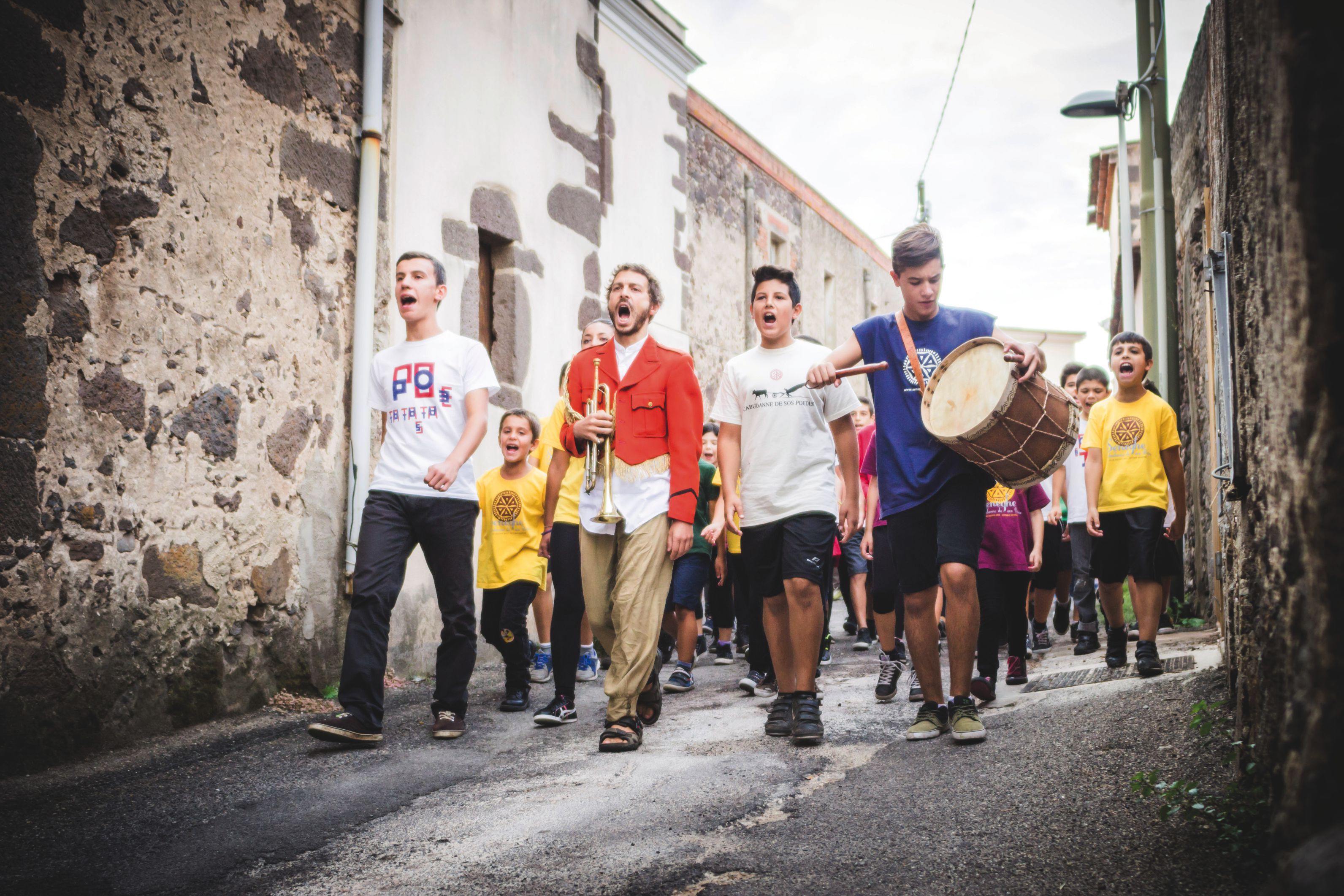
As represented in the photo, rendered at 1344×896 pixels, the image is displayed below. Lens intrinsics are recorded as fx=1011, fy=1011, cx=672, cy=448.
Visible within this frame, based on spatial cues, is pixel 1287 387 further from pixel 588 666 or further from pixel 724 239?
pixel 724 239

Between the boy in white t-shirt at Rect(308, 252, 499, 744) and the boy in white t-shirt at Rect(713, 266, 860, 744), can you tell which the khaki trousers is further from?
the boy in white t-shirt at Rect(308, 252, 499, 744)

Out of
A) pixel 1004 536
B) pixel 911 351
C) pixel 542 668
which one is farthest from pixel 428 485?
pixel 1004 536

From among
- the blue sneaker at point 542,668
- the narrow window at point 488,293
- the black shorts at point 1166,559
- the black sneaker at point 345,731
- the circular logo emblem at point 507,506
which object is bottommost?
the blue sneaker at point 542,668

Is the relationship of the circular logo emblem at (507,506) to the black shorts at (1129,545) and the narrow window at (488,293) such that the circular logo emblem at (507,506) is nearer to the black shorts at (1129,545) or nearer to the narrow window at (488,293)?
the narrow window at (488,293)

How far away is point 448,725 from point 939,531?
2.27 m

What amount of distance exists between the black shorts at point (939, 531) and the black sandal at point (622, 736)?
1209mm

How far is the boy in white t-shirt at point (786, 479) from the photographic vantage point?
164 inches

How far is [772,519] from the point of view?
428 cm

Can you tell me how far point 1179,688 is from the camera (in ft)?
13.8

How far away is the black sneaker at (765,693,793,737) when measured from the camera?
4.13 metres

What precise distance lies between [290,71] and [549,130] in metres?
3.13

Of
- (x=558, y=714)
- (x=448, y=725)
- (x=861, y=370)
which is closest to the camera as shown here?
(x=861, y=370)

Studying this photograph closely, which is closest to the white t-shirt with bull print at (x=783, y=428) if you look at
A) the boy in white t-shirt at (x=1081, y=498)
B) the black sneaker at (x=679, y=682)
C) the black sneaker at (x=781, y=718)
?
the black sneaker at (x=781, y=718)

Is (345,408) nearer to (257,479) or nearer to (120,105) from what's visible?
(257,479)
